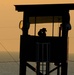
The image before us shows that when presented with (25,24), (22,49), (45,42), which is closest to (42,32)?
(25,24)

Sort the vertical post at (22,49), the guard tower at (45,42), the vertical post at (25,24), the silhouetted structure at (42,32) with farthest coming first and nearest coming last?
the silhouetted structure at (42,32)
the vertical post at (25,24)
the vertical post at (22,49)
the guard tower at (45,42)

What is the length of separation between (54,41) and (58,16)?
4.29ft

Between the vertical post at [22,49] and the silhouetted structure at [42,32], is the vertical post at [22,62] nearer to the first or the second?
the vertical post at [22,49]

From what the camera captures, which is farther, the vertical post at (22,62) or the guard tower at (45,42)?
the vertical post at (22,62)

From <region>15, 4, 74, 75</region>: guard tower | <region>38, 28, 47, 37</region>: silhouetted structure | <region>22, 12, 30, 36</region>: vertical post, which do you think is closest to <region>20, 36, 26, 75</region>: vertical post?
<region>15, 4, 74, 75</region>: guard tower

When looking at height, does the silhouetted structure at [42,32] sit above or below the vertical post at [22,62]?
above

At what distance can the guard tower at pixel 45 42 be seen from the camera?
59.0 feet

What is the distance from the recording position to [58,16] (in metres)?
19.0

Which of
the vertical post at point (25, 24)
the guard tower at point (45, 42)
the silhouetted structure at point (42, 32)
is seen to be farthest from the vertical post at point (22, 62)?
the silhouetted structure at point (42, 32)

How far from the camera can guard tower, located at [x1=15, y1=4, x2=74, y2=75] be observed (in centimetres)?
1797

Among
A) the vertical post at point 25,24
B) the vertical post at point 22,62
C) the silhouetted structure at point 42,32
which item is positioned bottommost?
the vertical post at point 22,62

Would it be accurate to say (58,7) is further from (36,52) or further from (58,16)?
(36,52)

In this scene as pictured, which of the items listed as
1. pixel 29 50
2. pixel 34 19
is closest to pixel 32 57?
pixel 29 50

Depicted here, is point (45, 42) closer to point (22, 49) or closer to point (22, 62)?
point (22, 49)
